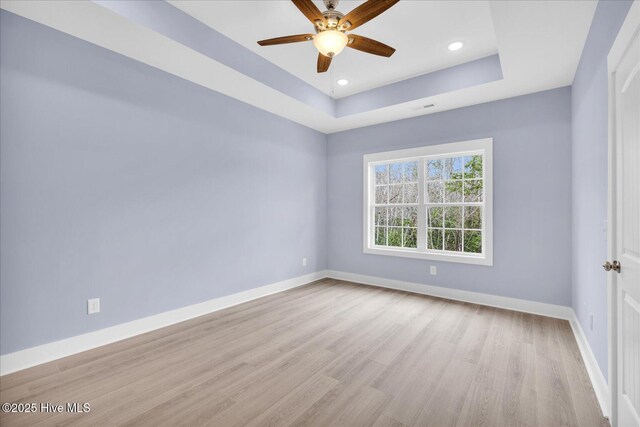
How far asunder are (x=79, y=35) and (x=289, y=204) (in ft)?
10.0

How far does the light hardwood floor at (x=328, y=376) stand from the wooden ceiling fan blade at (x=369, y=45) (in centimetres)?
262

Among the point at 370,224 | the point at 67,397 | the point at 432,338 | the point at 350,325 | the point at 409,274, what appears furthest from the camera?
the point at 370,224

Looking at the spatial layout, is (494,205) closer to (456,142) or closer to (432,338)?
(456,142)

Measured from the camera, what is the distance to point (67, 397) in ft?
6.31

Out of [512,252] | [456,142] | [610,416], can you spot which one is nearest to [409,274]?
[512,252]

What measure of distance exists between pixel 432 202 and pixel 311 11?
10.6ft

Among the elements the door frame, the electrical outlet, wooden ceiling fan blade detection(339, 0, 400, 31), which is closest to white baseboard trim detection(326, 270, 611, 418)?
the door frame

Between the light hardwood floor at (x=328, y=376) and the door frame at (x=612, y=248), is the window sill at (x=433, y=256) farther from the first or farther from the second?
the door frame at (x=612, y=248)

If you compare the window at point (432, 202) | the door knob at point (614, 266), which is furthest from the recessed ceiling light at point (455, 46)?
the door knob at point (614, 266)

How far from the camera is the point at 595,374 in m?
2.08

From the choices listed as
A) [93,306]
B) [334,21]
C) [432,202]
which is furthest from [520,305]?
[93,306]

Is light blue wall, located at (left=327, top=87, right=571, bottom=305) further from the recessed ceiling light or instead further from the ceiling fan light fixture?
the ceiling fan light fixture

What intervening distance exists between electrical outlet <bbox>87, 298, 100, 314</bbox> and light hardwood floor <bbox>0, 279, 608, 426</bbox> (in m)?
0.35

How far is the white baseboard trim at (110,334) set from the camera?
223 cm
